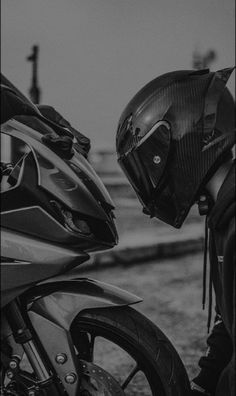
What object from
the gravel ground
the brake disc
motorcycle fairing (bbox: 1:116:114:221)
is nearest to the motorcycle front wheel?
the brake disc

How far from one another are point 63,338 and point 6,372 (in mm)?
182

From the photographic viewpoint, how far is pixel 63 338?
1.70 m

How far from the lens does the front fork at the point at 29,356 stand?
5.54ft

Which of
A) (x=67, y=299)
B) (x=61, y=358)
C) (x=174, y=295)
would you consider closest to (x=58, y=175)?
(x=67, y=299)

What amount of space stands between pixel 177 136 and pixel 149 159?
11cm

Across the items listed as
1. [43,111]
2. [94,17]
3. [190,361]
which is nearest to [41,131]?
[43,111]

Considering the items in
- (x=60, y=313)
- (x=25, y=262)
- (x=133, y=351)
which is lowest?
(x=133, y=351)

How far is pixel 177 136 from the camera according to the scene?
186 cm

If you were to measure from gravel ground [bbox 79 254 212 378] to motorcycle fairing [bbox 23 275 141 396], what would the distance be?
130cm

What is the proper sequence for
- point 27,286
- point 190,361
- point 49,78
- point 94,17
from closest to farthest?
point 27,286 < point 190,361 < point 94,17 < point 49,78

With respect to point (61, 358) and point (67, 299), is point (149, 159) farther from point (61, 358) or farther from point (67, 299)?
point (61, 358)

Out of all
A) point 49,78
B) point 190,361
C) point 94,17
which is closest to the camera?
point 190,361

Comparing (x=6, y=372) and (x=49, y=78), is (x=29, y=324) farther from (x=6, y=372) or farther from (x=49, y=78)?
(x=49, y=78)

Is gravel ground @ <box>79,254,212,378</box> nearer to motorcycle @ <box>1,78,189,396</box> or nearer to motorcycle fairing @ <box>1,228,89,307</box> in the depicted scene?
motorcycle @ <box>1,78,189,396</box>
